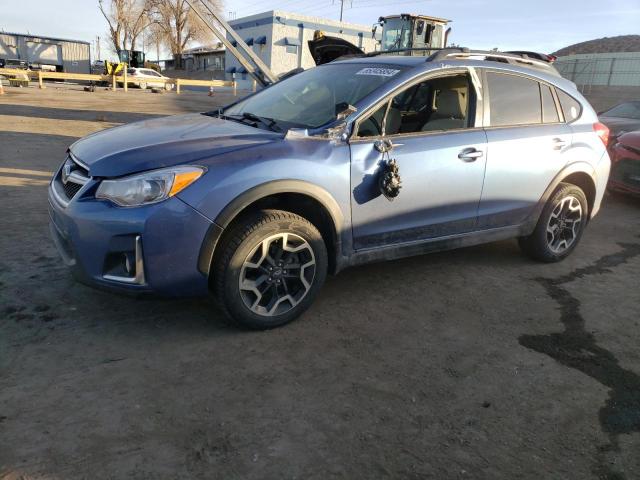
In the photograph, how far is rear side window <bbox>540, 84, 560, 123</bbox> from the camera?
14.4 feet

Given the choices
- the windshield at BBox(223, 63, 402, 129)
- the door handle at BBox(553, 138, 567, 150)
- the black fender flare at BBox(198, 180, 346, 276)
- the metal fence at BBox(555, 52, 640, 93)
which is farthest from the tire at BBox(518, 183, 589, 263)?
the metal fence at BBox(555, 52, 640, 93)

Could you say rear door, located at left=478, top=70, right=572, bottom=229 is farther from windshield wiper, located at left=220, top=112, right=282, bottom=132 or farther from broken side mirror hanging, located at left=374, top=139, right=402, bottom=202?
windshield wiper, located at left=220, top=112, right=282, bottom=132

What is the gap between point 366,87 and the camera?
3613 mm

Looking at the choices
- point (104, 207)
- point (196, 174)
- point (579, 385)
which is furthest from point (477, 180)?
point (104, 207)

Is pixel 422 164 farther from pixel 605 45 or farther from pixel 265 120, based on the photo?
pixel 605 45

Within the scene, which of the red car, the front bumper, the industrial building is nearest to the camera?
the front bumper

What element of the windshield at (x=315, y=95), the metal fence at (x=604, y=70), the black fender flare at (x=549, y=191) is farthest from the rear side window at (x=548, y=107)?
the metal fence at (x=604, y=70)

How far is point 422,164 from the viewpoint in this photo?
353 centimetres

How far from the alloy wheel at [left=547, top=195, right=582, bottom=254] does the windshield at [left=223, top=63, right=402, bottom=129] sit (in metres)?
2.07

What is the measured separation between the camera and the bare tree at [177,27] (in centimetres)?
5969

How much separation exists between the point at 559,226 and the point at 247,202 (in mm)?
3150

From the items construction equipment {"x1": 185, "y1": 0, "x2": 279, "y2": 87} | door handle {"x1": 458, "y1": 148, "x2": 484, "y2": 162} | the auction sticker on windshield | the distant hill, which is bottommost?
door handle {"x1": 458, "y1": 148, "x2": 484, "y2": 162}

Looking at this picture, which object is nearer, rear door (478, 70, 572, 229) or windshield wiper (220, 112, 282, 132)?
windshield wiper (220, 112, 282, 132)

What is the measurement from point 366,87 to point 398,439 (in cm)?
237
